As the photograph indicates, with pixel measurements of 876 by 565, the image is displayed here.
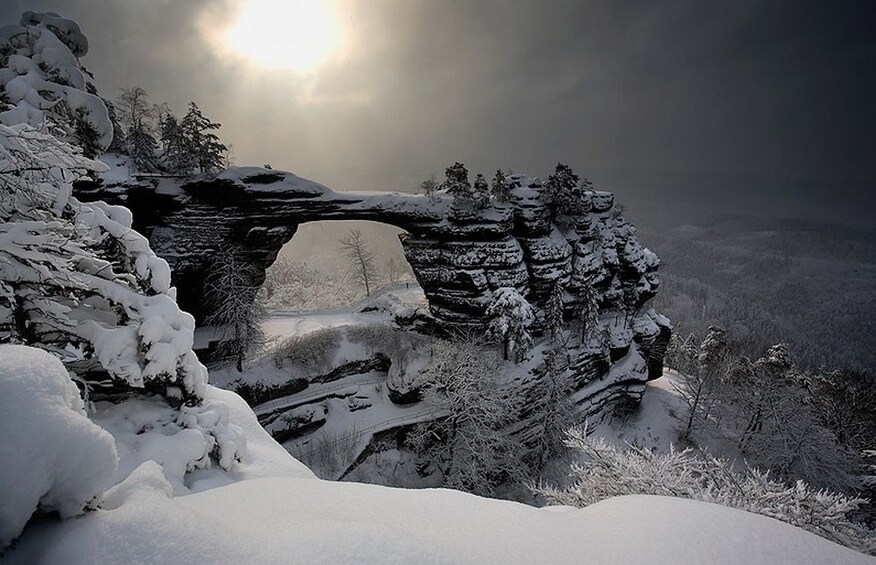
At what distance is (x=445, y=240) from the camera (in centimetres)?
2853

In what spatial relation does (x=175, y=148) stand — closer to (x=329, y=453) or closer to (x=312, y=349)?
(x=312, y=349)

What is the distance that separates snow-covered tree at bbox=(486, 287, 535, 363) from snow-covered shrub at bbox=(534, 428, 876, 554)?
16014 mm

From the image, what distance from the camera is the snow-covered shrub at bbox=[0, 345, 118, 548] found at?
198 cm

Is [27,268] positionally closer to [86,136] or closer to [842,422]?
[86,136]

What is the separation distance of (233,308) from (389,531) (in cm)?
2426

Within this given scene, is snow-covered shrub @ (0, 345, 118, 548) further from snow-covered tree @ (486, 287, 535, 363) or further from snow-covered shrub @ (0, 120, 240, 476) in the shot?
snow-covered tree @ (486, 287, 535, 363)

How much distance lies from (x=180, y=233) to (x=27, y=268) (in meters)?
23.2

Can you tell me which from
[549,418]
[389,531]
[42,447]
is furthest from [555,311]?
[42,447]

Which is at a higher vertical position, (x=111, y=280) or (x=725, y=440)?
(x=111, y=280)

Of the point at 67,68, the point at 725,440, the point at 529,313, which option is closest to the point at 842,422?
the point at 725,440

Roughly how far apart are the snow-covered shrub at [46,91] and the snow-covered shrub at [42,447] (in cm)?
759

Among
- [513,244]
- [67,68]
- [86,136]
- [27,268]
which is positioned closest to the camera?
[27,268]

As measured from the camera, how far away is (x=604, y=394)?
30984mm

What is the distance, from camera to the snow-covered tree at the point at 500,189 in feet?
97.5
